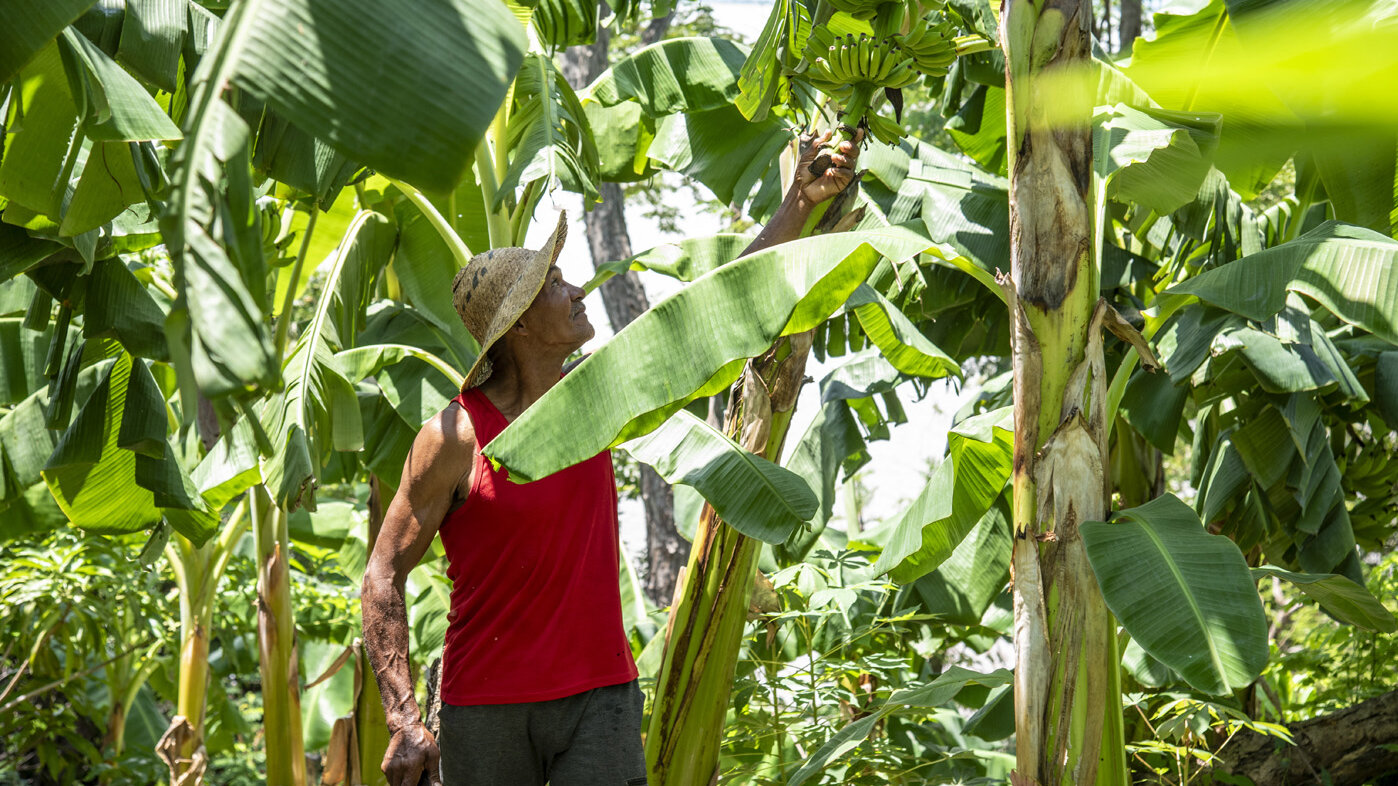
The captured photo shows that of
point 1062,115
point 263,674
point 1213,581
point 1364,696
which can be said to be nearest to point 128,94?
point 1062,115

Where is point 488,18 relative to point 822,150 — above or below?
below

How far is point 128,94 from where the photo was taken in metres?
1.88

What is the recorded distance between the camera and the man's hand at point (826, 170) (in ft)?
8.09

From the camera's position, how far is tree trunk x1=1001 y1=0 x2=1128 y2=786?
85.7 inches

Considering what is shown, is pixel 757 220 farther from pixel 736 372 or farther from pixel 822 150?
pixel 736 372

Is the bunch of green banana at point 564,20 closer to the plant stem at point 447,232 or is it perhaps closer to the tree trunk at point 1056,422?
the plant stem at point 447,232

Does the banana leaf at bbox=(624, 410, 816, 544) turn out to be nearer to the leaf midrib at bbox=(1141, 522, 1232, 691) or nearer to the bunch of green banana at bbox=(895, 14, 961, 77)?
the leaf midrib at bbox=(1141, 522, 1232, 691)

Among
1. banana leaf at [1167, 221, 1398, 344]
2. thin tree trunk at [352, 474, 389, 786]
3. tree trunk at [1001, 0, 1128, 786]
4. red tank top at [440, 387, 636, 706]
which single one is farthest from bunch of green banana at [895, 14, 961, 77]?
thin tree trunk at [352, 474, 389, 786]

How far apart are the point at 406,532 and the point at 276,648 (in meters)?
2.33

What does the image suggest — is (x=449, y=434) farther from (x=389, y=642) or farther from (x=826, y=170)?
(x=826, y=170)

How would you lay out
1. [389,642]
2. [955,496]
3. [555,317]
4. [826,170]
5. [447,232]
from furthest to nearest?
[447,232]
[955,496]
[826,170]
[555,317]
[389,642]

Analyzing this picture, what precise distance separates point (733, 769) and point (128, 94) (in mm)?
2483

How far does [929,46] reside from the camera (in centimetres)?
231

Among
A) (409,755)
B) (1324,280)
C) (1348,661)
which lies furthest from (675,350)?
(1348,661)
